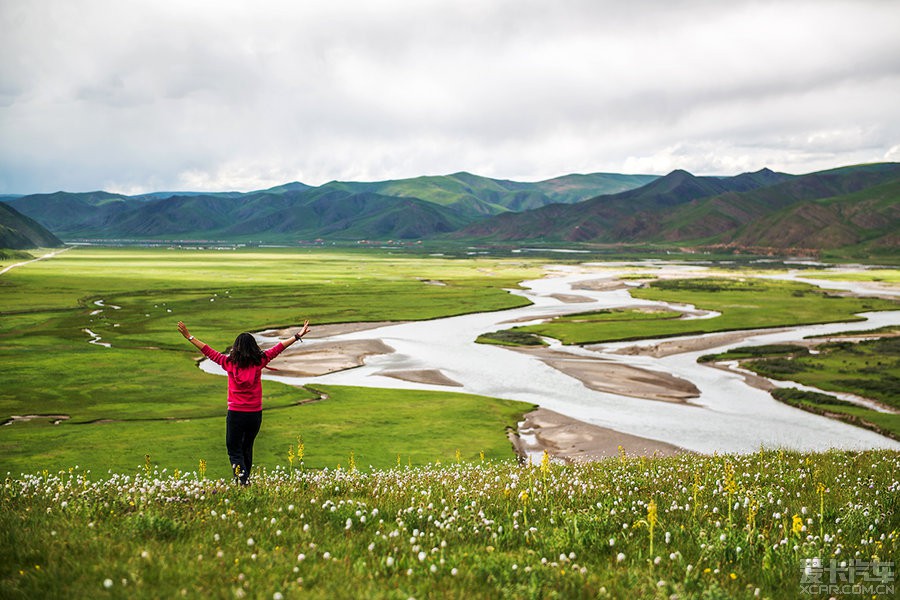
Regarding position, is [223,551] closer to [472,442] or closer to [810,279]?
[472,442]

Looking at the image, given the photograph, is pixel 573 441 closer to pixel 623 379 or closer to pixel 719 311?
pixel 623 379

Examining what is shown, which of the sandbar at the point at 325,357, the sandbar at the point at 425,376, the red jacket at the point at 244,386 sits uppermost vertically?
the red jacket at the point at 244,386

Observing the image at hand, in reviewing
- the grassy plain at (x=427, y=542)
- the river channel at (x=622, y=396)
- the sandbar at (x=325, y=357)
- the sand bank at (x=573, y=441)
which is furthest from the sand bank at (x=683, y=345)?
the grassy plain at (x=427, y=542)

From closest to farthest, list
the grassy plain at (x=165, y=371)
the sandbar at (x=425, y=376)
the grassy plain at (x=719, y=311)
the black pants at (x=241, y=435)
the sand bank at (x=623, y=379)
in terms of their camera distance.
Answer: the black pants at (x=241, y=435) < the grassy plain at (x=165, y=371) < the sand bank at (x=623, y=379) < the sandbar at (x=425, y=376) < the grassy plain at (x=719, y=311)

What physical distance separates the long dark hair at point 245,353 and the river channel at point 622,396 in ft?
47.4

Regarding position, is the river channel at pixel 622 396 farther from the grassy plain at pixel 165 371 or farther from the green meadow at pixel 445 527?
the green meadow at pixel 445 527

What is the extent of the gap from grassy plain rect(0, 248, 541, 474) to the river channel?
583cm

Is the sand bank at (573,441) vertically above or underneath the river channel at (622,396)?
underneath

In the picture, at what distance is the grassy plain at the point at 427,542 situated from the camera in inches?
265

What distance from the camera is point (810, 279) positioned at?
152 m

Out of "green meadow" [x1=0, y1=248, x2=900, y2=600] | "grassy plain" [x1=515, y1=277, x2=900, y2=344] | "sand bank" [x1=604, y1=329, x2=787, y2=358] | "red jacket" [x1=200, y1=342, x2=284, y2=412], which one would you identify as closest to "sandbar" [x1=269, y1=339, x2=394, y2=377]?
"grassy plain" [x1=515, y1=277, x2=900, y2=344]

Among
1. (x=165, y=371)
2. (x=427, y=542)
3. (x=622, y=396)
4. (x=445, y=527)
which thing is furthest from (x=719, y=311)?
(x=427, y=542)

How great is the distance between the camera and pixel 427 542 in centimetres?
829

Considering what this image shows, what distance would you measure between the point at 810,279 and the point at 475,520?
546 ft
